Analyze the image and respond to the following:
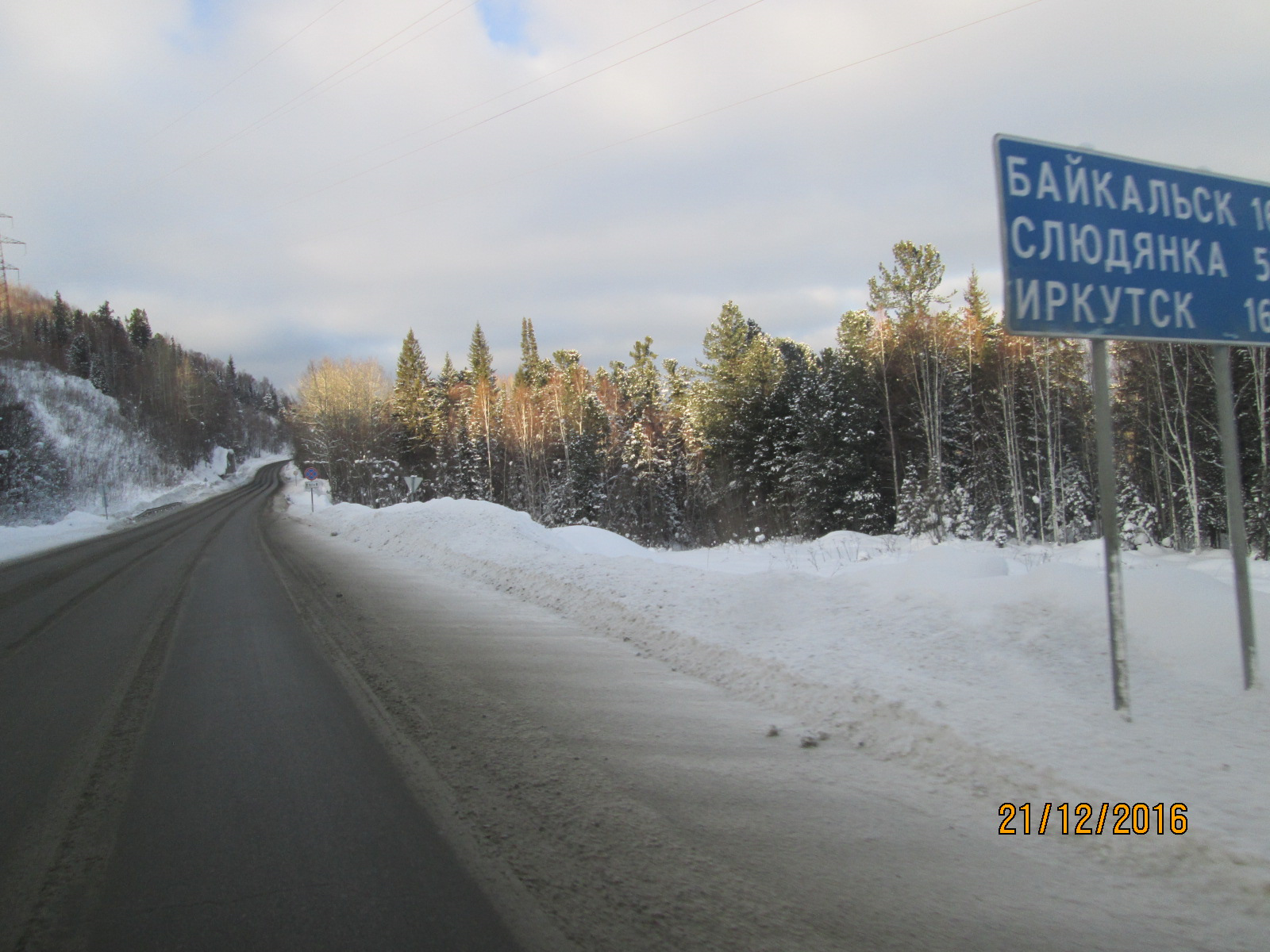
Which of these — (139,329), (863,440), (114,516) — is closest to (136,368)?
(139,329)

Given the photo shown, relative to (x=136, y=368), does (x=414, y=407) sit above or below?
below

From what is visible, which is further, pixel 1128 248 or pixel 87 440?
pixel 87 440

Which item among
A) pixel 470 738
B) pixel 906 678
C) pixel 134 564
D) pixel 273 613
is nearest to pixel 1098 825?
pixel 906 678

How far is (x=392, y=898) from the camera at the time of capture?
9.80ft

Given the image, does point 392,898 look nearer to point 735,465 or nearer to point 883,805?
point 883,805

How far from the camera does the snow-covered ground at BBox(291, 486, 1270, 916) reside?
11.6ft

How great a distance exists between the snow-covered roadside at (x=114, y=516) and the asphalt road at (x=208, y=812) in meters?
17.2

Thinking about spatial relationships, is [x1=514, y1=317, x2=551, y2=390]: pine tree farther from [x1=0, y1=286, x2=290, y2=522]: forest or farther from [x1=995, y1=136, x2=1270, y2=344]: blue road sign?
[x1=995, y1=136, x2=1270, y2=344]: blue road sign

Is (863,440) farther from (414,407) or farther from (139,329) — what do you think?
(139,329)

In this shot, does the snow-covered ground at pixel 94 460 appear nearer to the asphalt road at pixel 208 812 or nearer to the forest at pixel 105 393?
the forest at pixel 105 393

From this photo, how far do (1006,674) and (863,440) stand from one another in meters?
31.0

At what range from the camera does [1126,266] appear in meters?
4.82

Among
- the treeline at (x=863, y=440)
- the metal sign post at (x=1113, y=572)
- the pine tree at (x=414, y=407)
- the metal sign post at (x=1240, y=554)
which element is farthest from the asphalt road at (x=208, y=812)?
the pine tree at (x=414, y=407)

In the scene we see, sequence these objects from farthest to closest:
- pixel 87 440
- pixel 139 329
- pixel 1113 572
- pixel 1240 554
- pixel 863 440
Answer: pixel 139 329
pixel 87 440
pixel 863 440
pixel 1240 554
pixel 1113 572
